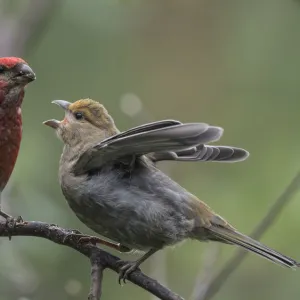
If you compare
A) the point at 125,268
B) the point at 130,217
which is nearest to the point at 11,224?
the point at 130,217

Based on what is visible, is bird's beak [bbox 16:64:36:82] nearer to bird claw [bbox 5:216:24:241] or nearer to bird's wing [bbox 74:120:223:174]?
bird claw [bbox 5:216:24:241]

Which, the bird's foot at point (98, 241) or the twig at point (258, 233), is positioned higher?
the twig at point (258, 233)

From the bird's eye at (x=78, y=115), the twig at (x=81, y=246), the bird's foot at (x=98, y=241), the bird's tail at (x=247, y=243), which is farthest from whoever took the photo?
the bird's eye at (x=78, y=115)

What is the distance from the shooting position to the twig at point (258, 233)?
4719 millimetres

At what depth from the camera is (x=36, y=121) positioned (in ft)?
26.6

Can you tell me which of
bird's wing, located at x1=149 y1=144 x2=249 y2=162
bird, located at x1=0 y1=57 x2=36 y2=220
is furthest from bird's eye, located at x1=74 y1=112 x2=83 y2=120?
bird, located at x1=0 y1=57 x2=36 y2=220

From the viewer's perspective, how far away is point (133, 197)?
4918 mm

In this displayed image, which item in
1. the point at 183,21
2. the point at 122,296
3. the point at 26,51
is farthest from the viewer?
the point at 183,21

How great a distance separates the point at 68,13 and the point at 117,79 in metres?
1.92

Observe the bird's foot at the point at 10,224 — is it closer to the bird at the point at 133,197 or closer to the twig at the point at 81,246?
the twig at the point at 81,246

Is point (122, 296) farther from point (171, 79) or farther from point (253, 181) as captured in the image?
point (171, 79)

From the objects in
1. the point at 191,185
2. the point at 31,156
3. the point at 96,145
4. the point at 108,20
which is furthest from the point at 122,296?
the point at 96,145

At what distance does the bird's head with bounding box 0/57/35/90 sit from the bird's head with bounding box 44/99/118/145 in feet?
2.22

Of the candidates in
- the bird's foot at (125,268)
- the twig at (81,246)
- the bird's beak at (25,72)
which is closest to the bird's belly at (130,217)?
the twig at (81,246)
